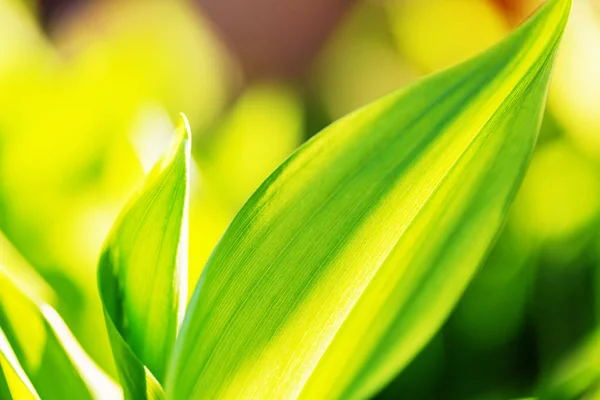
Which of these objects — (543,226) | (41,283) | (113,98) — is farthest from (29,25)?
(543,226)

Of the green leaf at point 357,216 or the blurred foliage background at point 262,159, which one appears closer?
the green leaf at point 357,216

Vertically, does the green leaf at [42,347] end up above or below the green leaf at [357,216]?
below

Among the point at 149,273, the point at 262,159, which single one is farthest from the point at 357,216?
the point at 262,159

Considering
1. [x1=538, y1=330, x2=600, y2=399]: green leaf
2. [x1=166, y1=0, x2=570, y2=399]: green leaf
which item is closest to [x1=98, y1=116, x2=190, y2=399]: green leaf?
[x1=166, y1=0, x2=570, y2=399]: green leaf

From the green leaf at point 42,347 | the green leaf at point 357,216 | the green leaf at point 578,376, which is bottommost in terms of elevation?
the green leaf at point 578,376

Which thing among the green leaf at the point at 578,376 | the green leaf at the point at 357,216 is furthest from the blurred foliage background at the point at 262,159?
the green leaf at the point at 357,216

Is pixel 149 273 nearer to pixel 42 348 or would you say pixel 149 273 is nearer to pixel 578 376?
pixel 42 348

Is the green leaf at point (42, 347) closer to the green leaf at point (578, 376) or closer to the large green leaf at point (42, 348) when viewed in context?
the large green leaf at point (42, 348)
